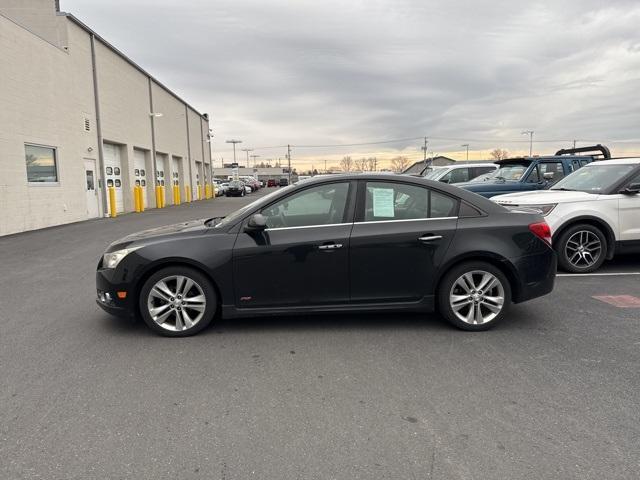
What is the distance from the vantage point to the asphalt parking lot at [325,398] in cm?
271

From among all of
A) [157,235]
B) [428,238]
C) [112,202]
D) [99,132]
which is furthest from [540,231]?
[112,202]

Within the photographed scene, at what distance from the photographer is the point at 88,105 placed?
1908 centimetres

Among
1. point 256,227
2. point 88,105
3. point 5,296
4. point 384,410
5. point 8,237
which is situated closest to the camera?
point 384,410

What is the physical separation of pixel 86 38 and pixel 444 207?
19406 mm

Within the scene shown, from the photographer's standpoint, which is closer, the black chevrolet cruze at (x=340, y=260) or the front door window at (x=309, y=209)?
the black chevrolet cruze at (x=340, y=260)

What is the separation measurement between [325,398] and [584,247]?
19.5ft

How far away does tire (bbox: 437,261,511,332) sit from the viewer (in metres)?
4.84

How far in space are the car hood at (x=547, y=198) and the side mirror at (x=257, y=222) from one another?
497 cm

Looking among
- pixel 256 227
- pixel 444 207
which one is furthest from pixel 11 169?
pixel 444 207

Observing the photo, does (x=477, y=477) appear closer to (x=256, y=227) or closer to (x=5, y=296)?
(x=256, y=227)

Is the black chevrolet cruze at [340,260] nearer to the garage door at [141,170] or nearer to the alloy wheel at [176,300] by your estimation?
the alloy wheel at [176,300]

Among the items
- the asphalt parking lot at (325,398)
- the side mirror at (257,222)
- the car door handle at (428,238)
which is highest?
the side mirror at (257,222)

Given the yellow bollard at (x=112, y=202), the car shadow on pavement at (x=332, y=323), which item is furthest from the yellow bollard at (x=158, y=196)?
the car shadow on pavement at (x=332, y=323)

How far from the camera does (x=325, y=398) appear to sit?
→ 3459mm
